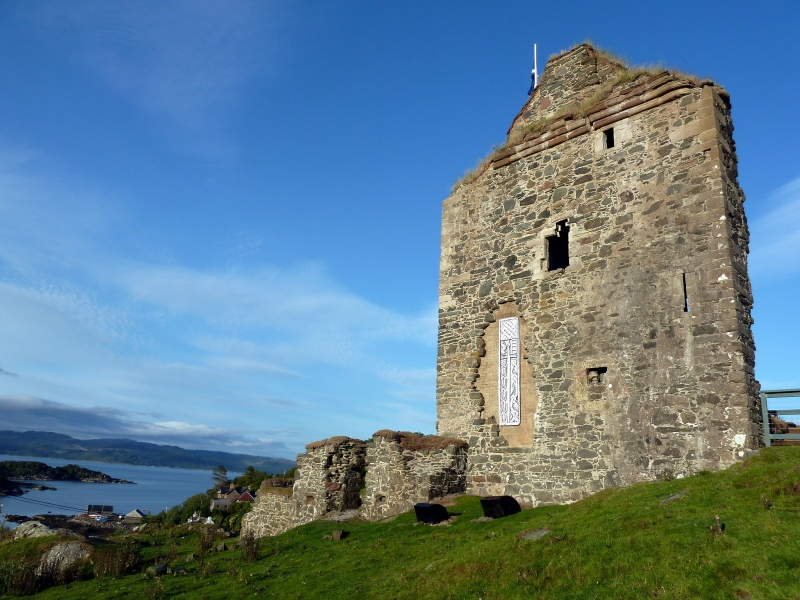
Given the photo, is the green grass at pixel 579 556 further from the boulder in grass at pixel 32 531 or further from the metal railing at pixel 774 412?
the boulder in grass at pixel 32 531

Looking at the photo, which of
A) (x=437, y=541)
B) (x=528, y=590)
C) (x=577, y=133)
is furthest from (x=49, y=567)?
(x=577, y=133)

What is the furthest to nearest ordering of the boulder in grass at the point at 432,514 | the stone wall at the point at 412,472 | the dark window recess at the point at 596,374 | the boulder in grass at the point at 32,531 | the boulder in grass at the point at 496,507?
the boulder in grass at the point at 32,531 < the stone wall at the point at 412,472 < the dark window recess at the point at 596,374 < the boulder in grass at the point at 432,514 < the boulder in grass at the point at 496,507

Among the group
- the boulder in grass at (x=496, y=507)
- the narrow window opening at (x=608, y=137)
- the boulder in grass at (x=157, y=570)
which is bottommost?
the boulder in grass at (x=157, y=570)

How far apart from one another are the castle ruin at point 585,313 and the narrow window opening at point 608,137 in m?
0.05

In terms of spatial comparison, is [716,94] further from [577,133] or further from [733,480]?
[733,480]

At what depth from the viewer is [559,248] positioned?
50.0 ft

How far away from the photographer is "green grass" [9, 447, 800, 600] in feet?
20.4

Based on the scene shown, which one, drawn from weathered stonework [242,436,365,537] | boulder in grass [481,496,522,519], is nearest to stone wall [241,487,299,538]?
weathered stonework [242,436,365,537]

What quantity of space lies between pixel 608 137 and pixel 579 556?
10461 millimetres

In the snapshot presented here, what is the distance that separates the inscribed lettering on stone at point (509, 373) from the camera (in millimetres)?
14273

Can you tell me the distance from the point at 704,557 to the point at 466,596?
2.95 m

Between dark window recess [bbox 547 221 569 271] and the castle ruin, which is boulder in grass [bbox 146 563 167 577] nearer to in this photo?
the castle ruin

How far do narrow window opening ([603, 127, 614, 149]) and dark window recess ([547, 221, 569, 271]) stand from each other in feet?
7.16

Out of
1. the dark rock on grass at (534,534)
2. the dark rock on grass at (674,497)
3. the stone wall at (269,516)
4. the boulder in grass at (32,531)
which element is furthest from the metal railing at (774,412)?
the boulder in grass at (32,531)
